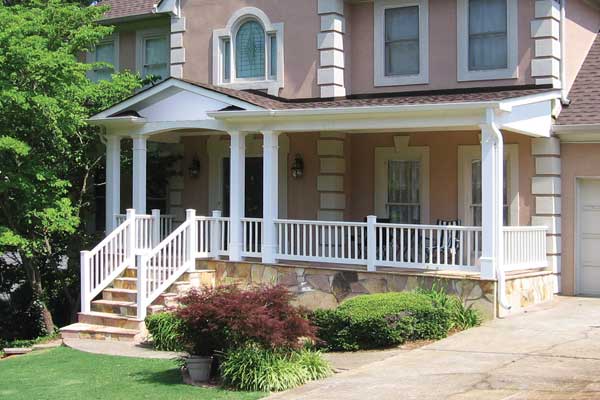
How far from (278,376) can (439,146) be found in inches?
334

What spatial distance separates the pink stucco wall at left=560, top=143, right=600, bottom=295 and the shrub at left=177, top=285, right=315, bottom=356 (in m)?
7.37

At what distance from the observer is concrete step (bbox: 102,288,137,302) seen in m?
17.2

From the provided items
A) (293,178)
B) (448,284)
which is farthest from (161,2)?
(448,284)

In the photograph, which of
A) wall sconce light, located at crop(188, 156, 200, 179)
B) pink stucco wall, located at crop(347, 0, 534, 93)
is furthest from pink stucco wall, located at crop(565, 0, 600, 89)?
wall sconce light, located at crop(188, 156, 200, 179)

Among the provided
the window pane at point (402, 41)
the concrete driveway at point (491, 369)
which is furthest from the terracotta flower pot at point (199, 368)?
the window pane at point (402, 41)

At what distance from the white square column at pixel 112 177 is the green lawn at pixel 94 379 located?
463 centimetres

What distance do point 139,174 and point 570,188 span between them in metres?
8.66

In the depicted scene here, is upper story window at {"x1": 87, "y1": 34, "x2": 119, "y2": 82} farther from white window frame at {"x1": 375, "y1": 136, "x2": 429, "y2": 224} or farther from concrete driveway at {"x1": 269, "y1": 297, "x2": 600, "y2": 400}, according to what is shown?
concrete driveway at {"x1": 269, "y1": 297, "x2": 600, "y2": 400}

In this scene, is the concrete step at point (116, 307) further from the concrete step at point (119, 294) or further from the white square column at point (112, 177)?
the white square column at point (112, 177)

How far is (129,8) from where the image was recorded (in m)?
22.1

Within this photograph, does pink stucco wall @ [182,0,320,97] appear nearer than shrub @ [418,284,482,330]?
No

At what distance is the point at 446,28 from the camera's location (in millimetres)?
18172

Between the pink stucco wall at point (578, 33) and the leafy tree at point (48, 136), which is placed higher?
the pink stucco wall at point (578, 33)

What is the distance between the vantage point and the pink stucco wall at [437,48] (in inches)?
687
